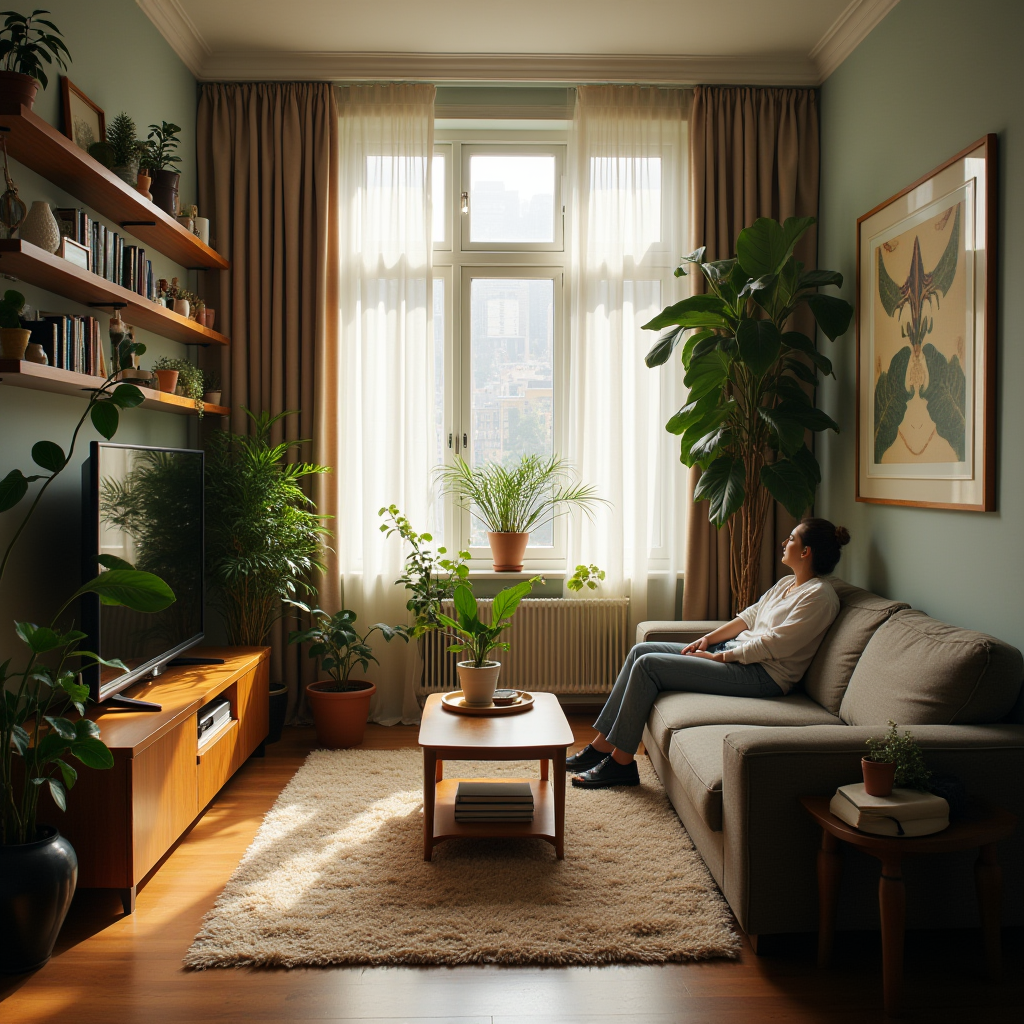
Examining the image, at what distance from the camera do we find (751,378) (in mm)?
3631

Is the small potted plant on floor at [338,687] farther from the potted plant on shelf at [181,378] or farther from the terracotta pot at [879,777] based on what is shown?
the terracotta pot at [879,777]

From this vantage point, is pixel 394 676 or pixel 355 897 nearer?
pixel 355 897

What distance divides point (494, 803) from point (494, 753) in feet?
0.95

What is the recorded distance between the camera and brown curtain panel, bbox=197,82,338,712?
160 inches

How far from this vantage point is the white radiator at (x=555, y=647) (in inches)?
164

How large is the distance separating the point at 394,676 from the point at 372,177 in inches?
95.6

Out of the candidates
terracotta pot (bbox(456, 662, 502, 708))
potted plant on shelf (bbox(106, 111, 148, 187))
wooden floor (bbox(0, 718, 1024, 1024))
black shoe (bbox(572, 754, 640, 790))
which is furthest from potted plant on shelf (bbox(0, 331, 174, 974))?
black shoe (bbox(572, 754, 640, 790))

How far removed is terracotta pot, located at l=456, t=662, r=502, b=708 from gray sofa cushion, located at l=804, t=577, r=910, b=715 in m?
1.13

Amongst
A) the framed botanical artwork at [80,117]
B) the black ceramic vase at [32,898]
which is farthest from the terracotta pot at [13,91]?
the black ceramic vase at [32,898]

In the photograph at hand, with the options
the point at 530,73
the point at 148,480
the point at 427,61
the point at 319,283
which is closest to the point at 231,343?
the point at 319,283

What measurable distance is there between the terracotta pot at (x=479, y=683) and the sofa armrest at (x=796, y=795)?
979 millimetres

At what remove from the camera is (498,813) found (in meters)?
2.68

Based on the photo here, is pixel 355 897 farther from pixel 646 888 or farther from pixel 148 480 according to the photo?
pixel 148 480

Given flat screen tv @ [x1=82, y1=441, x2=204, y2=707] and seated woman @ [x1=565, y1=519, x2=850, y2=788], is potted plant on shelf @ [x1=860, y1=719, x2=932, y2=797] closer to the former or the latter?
seated woman @ [x1=565, y1=519, x2=850, y2=788]
